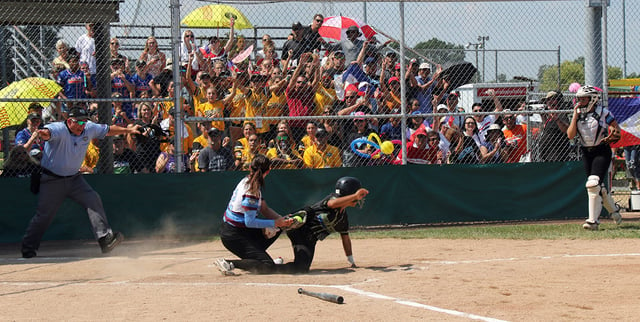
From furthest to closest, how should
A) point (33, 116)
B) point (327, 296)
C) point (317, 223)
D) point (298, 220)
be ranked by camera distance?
point (33, 116)
point (317, 223)
point (298, 220)
point (327, 296)

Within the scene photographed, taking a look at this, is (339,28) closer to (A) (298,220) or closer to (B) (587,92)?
(B) (587,92)

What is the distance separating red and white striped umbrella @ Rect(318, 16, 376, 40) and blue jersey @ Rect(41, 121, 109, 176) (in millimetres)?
5371

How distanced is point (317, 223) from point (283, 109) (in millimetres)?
4911

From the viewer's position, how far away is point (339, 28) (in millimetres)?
14688

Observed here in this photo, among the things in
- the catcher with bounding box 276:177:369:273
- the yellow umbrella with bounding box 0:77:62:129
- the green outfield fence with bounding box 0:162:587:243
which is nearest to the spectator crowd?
the yellow umbrella with bounding box 0:77:62:129

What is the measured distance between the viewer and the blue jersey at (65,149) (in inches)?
404

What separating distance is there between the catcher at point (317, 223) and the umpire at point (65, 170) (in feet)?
8.88

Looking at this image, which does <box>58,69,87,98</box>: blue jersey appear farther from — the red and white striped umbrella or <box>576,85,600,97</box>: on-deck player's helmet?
<box>576,85,600,97</box>: on-deck player's helmet

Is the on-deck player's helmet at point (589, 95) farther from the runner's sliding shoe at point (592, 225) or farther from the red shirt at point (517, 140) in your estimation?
the red shirt at point (517, 140)

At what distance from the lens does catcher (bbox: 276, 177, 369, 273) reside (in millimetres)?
8727

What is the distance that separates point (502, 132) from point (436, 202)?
2028 millimetres

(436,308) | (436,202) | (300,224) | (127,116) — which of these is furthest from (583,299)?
(127,116)

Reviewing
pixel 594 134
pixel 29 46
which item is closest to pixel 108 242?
pixel 29 46

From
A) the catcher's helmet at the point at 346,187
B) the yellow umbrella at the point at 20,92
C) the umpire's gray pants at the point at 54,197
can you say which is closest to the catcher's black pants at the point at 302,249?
the catcher's helmet at the point at 346,187
